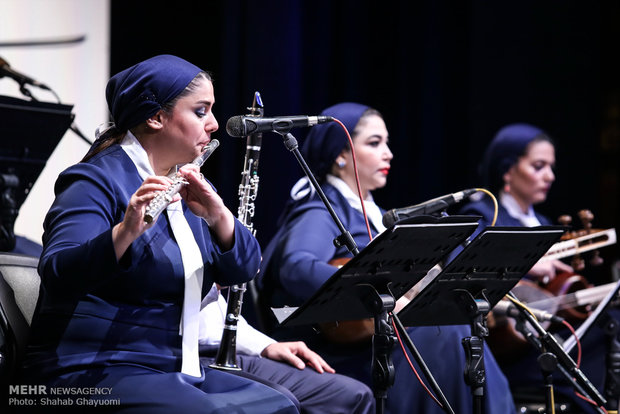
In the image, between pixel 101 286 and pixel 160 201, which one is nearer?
pixel 160 201

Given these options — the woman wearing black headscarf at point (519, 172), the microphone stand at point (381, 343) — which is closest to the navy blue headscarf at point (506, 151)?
the woman wearing black headscarf at point (519, 172)

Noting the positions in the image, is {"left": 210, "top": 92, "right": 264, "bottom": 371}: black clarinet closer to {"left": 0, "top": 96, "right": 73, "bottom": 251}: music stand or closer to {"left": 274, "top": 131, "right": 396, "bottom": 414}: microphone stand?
{"left": 274, "top": 131, "right": 396, "bottom": 414}: microphone stand

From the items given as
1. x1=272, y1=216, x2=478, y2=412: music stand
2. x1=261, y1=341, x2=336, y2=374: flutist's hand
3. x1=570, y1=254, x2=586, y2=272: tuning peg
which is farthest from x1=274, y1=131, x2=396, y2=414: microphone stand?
x1=570, y1=254, x2=586, y2=272: tuning peg

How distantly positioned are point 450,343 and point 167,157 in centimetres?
149

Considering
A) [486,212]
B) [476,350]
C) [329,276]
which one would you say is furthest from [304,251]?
[486,212]

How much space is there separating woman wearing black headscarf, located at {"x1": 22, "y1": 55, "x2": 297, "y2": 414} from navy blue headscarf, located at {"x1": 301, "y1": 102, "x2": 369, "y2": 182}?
139cm

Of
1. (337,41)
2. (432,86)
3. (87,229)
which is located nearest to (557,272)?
(432,86)

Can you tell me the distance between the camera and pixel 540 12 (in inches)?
230

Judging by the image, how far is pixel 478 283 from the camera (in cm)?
264

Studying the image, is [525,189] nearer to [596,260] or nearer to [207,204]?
[596,260]

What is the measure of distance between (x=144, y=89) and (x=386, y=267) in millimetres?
814

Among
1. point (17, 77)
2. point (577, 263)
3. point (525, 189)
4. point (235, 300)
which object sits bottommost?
point (577, 263)

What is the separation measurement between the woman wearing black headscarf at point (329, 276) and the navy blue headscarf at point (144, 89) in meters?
1.11

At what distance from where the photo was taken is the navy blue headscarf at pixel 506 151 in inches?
194
